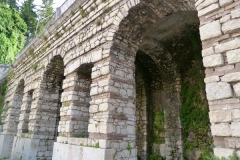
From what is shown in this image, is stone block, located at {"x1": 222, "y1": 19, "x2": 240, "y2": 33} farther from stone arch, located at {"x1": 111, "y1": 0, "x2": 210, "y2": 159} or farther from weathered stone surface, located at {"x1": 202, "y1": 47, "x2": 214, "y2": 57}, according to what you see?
stone arch, located at {"x1": 111, "y1": 0, "x2": 210, "y2": 159}

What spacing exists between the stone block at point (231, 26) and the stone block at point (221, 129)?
4.23 feet

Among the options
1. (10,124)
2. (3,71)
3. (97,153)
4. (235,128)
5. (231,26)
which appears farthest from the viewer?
(3,71)

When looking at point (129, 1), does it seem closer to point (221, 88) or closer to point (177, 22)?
point (177, 22)

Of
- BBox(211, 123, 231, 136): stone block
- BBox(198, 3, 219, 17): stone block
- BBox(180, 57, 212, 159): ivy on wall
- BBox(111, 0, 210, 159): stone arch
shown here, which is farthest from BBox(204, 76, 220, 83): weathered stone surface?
BBox(180, 57, 212, 159): ivy on wall

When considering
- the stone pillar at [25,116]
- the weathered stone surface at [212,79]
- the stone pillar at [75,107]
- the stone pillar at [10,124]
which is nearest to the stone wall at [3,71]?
the stone pillar at [10,124]

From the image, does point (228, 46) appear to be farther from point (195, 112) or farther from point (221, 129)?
point (195, 112)

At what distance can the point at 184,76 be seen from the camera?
7660 millimetres

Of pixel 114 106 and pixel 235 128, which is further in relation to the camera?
pixel 114 106

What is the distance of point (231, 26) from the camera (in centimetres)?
278

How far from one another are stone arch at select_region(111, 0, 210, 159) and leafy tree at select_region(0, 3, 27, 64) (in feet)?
40.4

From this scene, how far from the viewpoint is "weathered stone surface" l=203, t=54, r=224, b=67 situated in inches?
110

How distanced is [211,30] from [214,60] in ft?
1.54

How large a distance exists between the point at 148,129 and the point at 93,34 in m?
4.98

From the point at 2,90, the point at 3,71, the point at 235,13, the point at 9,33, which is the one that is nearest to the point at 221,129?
the point at 235,13
